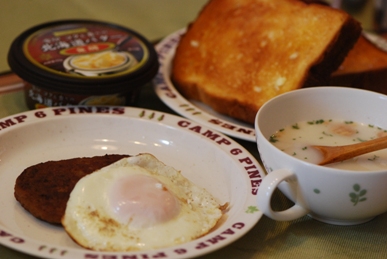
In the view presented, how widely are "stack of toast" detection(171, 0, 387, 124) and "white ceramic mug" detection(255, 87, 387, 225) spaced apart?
0.38 metres

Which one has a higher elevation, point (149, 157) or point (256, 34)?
point (256, 34)

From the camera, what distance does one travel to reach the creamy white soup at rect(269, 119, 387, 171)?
1.71m

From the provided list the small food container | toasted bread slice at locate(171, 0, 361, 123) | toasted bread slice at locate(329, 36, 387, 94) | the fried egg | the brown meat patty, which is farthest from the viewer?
toasted bread slice at locate(329, 36, 387, 94)

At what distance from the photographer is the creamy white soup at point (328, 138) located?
5.60ft

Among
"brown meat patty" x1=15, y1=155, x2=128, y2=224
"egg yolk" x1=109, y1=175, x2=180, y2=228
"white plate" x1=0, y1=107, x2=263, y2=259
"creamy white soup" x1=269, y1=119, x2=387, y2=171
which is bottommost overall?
"white plate" x1=0, y1=107, x2=263, y2=259

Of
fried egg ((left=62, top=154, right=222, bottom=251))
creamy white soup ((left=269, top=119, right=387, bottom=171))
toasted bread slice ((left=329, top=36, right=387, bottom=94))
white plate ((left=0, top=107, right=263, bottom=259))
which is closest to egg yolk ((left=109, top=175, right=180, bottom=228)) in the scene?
fried egg ((left=62, top=154, right=222, bottom=251))

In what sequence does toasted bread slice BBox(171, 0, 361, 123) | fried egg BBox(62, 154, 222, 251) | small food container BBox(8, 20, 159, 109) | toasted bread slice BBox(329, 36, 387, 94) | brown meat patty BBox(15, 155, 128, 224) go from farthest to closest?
toasted bread slice BBox(329, 36, 387, 94)
toasted bread slice BBox(171, 0, 361, 123)
small food container BBox(8, 20, 159, 109)
brown meat patty BBox(15, 155, 128, 224)
fried egg BBox(62, 154, 222, 251)

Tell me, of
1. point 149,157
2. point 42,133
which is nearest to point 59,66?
point 42,133

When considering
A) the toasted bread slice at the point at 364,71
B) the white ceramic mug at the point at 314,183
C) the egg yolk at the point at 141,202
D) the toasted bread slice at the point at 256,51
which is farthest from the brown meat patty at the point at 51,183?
the toasted bread slice at the point at 364,71

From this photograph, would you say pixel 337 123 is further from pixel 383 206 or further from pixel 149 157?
pixel 149 157

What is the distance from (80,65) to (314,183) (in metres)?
1.26

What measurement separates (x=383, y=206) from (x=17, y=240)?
116 centimetres

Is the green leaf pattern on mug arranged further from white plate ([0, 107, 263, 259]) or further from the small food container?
the small food container

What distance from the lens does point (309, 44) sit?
232 cm
